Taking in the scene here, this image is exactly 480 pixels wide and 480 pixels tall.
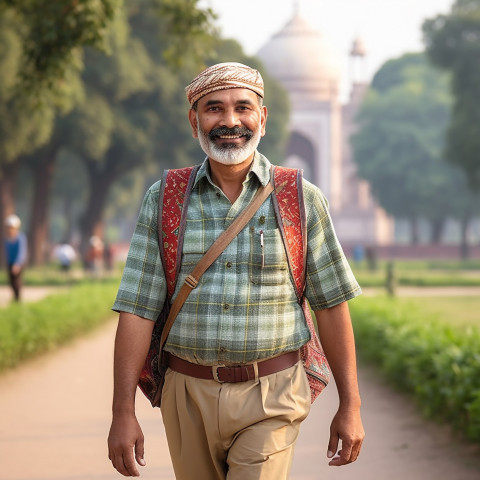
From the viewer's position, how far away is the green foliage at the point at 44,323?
795 centimetres

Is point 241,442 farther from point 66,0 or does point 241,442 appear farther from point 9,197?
point 9,197

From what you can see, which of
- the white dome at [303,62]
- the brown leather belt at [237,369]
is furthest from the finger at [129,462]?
the white dome at [303,62]

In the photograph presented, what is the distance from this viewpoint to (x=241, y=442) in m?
2.31

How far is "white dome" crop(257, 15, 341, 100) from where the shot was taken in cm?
5366

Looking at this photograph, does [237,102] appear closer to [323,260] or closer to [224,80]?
[224,80]

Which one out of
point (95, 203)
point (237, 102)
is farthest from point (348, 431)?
point (95, 203)

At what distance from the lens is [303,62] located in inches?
2128

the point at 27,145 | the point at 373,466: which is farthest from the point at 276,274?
the point at 27,145

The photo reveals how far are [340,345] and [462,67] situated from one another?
2345cm

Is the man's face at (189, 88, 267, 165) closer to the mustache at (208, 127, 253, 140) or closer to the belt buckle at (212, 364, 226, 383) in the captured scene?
the mustache at (208, 127, 253, 140)

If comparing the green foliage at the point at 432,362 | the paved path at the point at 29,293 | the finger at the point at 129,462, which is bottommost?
the paved path at the point at 29,293

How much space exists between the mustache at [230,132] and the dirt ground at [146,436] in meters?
2.28

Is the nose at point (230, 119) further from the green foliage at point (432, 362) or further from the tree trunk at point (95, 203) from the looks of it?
the tree trunk at point (95, 203)

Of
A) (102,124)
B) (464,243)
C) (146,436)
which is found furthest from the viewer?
(464,243)
